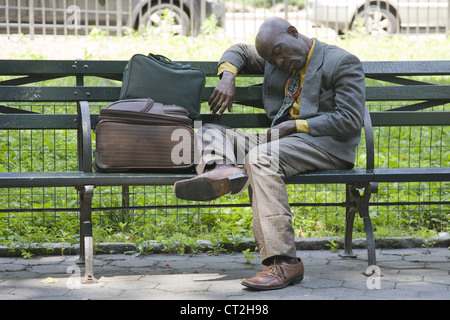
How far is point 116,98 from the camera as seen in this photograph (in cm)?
464

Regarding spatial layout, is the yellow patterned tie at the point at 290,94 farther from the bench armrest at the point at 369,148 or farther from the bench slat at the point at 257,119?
the bench armrest at the point at 369,148

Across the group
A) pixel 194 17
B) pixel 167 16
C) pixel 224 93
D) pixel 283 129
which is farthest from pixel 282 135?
pixel 194 17

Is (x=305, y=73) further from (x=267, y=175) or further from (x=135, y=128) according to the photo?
(x=135, y=128)

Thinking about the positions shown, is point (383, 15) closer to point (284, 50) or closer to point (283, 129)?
point (284, 50)

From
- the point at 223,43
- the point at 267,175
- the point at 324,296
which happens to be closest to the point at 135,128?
the point at 267,175

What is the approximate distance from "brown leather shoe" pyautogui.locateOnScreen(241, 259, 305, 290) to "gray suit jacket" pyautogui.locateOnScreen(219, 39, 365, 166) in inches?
30.0

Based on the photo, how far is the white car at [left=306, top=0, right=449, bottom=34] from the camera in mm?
10414

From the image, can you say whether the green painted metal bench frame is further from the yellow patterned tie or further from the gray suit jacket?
the yellow patterned tie

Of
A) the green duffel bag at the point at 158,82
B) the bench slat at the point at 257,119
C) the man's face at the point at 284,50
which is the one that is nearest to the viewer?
the man's face at the point at 284,50

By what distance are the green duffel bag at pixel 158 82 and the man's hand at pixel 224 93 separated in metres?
0.16

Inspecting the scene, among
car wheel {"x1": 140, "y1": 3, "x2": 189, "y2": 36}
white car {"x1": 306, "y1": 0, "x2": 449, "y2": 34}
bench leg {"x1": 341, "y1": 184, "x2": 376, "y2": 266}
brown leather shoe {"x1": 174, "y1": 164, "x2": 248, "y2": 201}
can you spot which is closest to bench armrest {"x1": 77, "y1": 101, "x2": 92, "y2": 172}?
brown leather shoe {"x1": 174, "y1": 164, "x2": 248, "y2": 201}

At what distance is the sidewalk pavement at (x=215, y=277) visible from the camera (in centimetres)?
374

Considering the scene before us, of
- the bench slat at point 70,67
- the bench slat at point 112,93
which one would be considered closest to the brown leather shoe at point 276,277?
the bench slat at point 112,93

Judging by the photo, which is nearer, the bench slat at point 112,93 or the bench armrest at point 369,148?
the bench armrest at point 369,148
